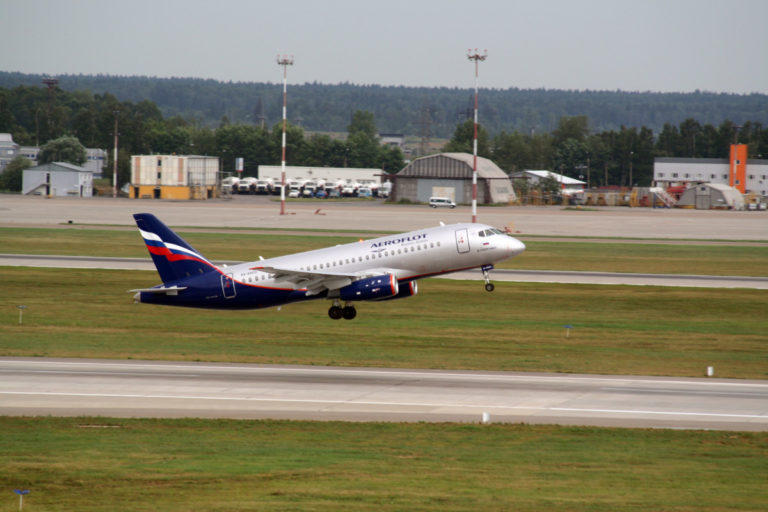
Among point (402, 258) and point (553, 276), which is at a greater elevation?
point (402, 258)

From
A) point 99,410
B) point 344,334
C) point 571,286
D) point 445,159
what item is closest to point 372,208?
point 445,159

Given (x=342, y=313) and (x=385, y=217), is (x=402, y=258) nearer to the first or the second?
(x=342, y=313)

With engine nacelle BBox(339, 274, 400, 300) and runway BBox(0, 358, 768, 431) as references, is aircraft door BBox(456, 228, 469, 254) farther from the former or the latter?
runway BBox(0, 358, 768, 431)

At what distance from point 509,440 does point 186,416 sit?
1095 centimetres

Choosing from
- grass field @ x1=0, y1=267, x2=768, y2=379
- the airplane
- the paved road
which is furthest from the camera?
the paved road

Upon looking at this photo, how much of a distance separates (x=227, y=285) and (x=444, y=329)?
11921mm

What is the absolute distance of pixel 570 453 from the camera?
95.1 feet

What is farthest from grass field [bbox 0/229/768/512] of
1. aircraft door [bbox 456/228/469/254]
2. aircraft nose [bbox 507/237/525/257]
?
aircraft door [bbox 456/228/469/254]

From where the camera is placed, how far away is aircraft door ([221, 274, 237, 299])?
52344 millimetres

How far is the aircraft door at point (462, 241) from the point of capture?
5244 centimetres

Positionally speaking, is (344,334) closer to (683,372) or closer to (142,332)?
(142,332)

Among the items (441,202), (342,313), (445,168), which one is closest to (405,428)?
(342,313)

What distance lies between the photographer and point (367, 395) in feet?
121

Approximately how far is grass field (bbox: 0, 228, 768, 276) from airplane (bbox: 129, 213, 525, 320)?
30.9m
